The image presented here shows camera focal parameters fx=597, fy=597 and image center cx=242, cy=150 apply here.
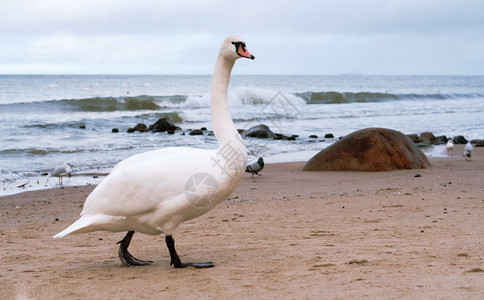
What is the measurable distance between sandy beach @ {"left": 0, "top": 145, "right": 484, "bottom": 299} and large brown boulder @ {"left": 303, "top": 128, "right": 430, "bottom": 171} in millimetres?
1822

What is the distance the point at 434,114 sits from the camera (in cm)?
3381

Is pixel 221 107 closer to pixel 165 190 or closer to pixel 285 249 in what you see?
pixel 165 190

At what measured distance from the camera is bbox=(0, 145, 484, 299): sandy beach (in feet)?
13.9

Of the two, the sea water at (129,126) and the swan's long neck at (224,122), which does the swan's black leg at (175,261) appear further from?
the sea water at (129,126)

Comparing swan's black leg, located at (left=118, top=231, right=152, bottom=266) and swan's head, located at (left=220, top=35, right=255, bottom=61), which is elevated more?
swan's head, located at (left=220, top=35, right=255, bottom=61)

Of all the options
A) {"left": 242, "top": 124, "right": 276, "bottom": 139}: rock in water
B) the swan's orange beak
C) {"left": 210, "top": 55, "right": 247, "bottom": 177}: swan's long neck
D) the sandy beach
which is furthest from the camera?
{"left": 242, "top": 124, "right": 276, "bottom": 139}: rock in water

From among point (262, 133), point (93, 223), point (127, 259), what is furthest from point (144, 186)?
point (262, 133)

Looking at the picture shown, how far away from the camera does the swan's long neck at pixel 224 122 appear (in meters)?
4.95

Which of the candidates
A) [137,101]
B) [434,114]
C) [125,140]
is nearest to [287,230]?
[125,140]

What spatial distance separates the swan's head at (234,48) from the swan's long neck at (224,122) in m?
0.09

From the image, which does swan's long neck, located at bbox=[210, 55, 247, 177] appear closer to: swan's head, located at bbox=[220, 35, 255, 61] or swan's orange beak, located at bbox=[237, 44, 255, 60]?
swan's head, located at bbox=[220, 35, 255, 61]

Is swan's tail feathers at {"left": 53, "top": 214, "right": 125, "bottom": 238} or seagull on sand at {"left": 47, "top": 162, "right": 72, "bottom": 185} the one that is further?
seagull on sand at {"left": 47, "top": 162, "right": 72, "bottom": 185}

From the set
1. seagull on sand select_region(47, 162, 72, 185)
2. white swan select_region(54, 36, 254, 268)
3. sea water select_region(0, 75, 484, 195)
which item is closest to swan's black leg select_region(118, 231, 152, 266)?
white swan select_region(54, 36, 254, 268)

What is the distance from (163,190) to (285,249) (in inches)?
56.6
